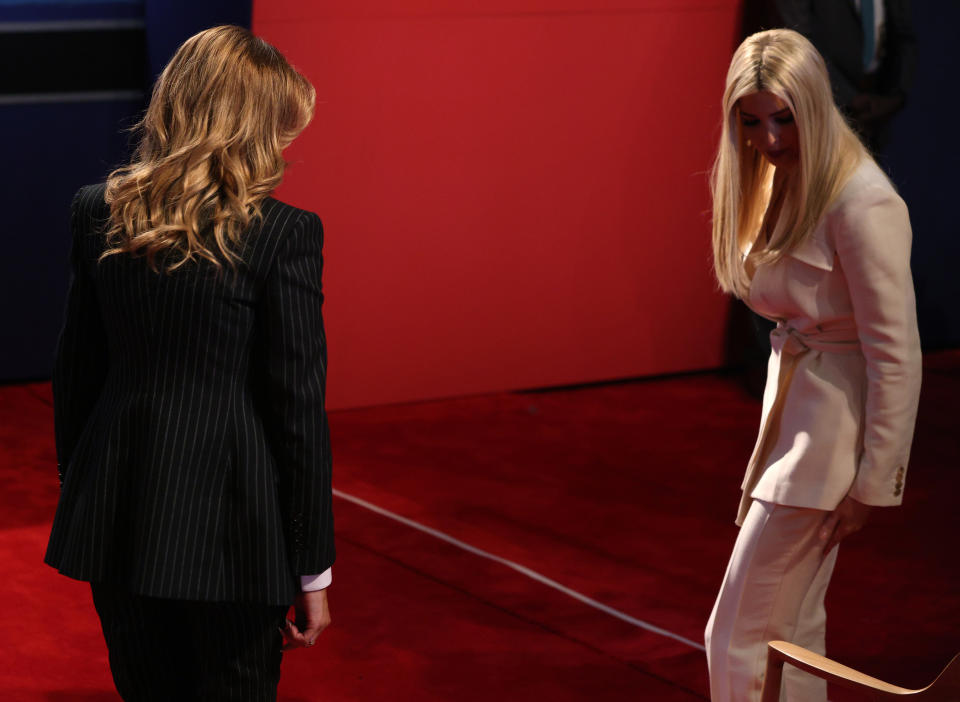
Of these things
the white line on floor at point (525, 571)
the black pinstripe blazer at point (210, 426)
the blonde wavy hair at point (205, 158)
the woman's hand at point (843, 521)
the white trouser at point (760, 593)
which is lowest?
the white line on floor at point (525, 571)

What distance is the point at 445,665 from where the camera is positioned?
10.5ft

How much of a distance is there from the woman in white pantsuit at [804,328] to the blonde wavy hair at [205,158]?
87cm

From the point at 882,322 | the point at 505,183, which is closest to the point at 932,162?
the point at 505,183

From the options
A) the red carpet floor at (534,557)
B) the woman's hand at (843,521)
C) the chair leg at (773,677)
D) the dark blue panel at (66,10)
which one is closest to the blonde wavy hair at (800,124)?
the woman's hand at (843,521)

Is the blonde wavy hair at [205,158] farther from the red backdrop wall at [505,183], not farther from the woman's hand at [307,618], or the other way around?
the red backdrop wall at [505,183]

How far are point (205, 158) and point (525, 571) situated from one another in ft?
7.72

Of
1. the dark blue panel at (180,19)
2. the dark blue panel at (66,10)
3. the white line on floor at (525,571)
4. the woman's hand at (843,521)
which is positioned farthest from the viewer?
the dark blue panel at (66,10)

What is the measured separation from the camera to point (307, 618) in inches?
73.1

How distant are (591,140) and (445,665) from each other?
296cm

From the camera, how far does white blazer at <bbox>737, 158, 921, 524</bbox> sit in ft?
6.86

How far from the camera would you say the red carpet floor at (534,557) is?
317cm

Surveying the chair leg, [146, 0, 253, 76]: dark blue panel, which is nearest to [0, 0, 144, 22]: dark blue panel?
[146, 0, 253, 76]: dark blue panel

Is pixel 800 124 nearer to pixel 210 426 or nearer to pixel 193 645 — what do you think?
pixel 210 426

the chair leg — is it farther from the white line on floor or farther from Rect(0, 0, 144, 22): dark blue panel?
Rect(0, 0, 144, 22): dark blue panel
